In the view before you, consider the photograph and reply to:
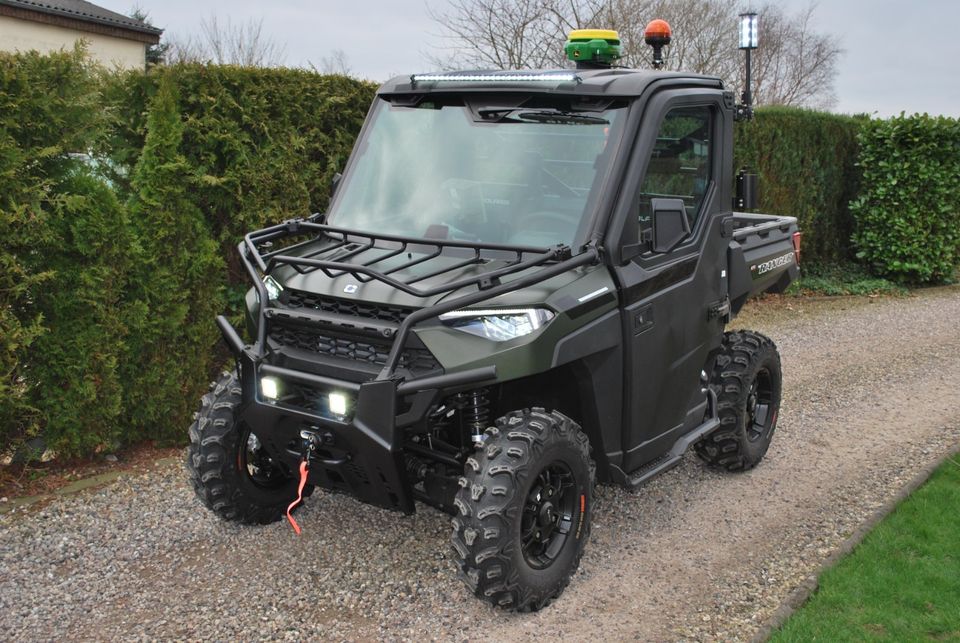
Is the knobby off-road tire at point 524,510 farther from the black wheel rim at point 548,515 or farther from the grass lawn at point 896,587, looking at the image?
the grass lawn at point 896,587

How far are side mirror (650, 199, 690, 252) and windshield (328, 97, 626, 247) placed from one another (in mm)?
339

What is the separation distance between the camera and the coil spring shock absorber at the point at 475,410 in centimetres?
412

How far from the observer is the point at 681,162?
16.2ft

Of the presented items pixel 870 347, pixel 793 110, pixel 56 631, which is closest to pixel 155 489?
pixel 56 631

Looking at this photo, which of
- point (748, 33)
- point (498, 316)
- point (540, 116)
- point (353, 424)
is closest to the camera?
point (353, 424)

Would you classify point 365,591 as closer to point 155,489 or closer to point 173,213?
point 155,489

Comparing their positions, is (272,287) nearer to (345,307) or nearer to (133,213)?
(345,307)

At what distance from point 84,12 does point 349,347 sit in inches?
1144

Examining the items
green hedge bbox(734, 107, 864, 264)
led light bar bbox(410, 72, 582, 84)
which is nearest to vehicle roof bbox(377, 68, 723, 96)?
led light bar bbox(410, 72, 582, 84)

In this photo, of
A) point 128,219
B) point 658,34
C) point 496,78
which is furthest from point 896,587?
point 128,219

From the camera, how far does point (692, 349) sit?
16.5 feet

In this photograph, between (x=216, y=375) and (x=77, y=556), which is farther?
(x=216, y=375)

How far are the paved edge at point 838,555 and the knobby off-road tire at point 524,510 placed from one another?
2.95 ft

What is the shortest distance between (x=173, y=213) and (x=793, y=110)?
397 inches
